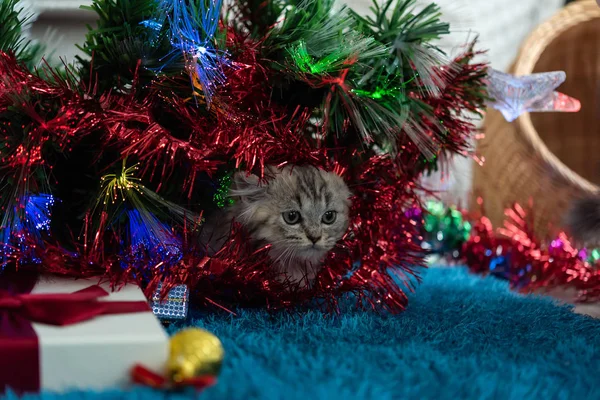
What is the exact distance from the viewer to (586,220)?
0.90 m

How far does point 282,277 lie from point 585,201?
1.62 feet

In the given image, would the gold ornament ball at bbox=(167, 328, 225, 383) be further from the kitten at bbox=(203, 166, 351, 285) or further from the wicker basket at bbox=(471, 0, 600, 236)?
the wicker basket at bbox=(471, 0, 600, 236)

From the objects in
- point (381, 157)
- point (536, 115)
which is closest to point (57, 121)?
point (381, 157)

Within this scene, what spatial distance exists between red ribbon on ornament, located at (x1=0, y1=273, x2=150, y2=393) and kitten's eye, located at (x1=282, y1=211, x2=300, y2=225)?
23 cm

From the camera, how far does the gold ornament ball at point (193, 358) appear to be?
20.6 inches

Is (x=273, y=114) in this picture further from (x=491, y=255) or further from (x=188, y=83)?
(x=491, y=255)

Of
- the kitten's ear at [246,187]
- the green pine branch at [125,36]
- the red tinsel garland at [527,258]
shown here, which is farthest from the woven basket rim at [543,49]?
the green pine branch at [125,36]

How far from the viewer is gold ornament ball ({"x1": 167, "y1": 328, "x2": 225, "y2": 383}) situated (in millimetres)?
524

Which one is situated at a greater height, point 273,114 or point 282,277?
point 273,114

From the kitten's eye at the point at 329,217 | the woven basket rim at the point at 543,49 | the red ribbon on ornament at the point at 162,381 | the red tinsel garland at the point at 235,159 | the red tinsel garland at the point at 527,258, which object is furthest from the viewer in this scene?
the woven basket rim at the point at 543,49

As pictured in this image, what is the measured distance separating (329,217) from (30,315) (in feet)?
1.36

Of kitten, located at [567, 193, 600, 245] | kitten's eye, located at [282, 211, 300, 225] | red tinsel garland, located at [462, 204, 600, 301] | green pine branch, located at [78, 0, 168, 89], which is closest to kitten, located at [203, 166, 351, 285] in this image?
kitten's eye, located at [282, 211, 300, 225]

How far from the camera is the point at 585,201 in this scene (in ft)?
3.01

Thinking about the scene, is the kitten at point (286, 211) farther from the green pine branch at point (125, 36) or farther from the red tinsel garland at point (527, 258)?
the red tinsel garland at point (527, 258)
